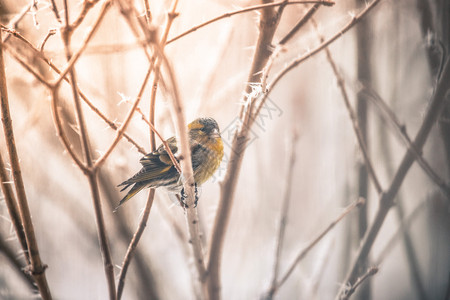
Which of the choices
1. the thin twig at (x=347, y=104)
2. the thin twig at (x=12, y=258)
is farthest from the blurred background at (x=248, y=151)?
the thin twig at (x=347, y=104)

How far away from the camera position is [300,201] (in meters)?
1.46

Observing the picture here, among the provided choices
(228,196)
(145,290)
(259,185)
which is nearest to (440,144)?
(259,185)

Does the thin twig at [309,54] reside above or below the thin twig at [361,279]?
above

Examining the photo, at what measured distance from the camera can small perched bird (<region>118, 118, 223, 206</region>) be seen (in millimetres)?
619

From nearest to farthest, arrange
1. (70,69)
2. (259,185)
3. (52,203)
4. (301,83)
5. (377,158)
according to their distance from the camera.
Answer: (70,69)
(52,203)
(259,185)
(377,158)
(301,83)

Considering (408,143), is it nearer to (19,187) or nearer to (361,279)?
(361,279)

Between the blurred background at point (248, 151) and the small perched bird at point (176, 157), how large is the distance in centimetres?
3

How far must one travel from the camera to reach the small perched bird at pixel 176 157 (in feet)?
2.03

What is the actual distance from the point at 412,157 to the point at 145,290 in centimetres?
70

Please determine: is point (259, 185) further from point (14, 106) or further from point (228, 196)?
point (14, 106)

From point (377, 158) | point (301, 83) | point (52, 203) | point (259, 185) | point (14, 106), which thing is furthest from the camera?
point (301, 83)

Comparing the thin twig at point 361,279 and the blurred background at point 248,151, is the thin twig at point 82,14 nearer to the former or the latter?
the blurred background at point 248,151

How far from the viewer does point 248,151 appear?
38.5 inches

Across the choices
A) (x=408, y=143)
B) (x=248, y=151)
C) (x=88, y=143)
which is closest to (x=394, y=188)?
(x=408, y=143)
